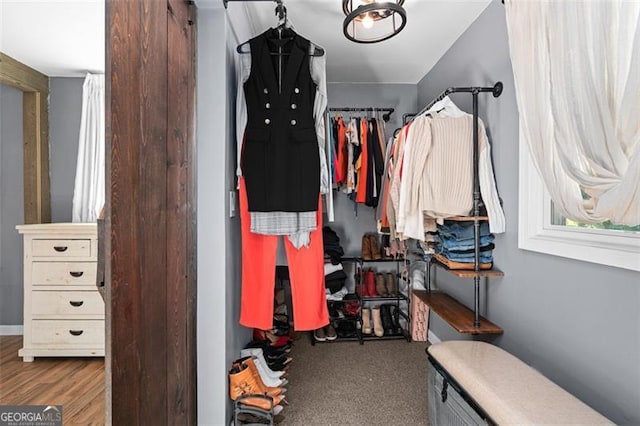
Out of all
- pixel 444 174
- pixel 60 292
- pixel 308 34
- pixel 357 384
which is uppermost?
pixel 308 34

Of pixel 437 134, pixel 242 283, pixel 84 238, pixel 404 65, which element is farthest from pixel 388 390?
pixel 404 65

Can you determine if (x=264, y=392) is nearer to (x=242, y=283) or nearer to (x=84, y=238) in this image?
(x=242, y=283)

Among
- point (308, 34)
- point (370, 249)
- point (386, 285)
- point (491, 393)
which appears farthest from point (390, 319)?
point (308, 34)

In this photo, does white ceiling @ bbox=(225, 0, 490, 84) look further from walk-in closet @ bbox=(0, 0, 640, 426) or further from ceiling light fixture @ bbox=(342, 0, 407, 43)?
ceiling light fixture @ bbox=(342, 0, 407, 43)

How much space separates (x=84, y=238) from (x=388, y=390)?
1910 millimetres

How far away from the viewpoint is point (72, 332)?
1400 mm

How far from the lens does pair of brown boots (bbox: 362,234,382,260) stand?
3.03m

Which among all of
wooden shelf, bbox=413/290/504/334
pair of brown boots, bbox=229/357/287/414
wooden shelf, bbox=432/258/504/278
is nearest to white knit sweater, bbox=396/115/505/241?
wooden shelf, bbox=432/258/504/278

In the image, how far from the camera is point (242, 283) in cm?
181

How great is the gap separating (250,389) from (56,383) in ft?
2.75

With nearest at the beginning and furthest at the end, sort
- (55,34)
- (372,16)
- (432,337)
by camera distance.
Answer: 1. (55,34)
2. (372,16)
3. (432,337)

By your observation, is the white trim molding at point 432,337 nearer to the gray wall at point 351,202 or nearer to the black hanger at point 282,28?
the gray wall at point 351,202

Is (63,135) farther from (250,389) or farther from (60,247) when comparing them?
(250,389)

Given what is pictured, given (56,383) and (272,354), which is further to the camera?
(272,354)
